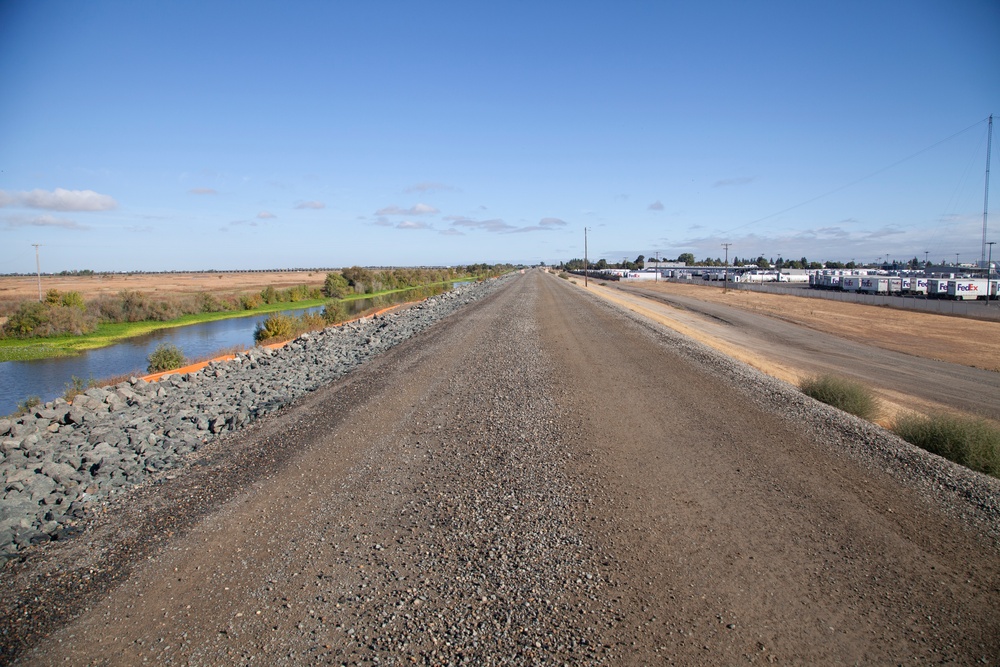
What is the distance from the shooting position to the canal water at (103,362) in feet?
63.2

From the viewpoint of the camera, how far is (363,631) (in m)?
3.71

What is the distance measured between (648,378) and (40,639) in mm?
11070

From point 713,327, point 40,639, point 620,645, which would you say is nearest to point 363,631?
point 620,645

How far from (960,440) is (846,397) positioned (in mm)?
3402

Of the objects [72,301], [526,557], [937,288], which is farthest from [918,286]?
[72,301]

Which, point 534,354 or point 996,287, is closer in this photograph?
point 534,354

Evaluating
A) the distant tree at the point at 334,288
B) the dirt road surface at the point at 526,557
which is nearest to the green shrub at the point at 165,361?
A: the dirt road surface at the point at 526,557

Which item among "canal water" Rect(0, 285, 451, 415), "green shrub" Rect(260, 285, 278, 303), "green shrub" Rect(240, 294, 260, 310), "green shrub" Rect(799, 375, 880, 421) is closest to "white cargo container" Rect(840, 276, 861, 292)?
"green shrub" Rect(799, 375, 880, 421)

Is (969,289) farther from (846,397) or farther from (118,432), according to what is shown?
(118,432)

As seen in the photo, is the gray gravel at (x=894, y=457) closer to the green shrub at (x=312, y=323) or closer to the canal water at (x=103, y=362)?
the canal water at (x=103, y=362)

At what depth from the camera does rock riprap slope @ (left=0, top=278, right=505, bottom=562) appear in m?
5.50

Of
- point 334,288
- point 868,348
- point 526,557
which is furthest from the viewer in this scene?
point 334,288

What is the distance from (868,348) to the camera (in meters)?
28.2

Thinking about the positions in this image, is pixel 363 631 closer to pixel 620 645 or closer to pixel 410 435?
pixel 620 645
